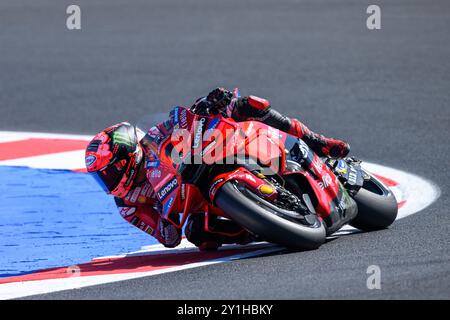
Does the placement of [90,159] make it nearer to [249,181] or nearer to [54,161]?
[249,181]

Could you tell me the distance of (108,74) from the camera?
1437cm

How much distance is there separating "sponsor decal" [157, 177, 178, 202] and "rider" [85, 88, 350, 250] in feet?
0.63

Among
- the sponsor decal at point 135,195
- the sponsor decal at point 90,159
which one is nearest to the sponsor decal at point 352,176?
the sponsor decal at point 135,195

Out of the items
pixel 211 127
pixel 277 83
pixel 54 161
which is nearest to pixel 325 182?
pixel 211 127

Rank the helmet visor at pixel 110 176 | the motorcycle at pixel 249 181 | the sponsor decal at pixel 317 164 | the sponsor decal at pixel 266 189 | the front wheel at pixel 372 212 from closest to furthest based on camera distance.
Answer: the motorcycle at pixel 249 181 < the sponsor decal at pixel 266 189 < the helmet visor at pixel 110 176 < the sponsor decal at pixel 317 164 < the front wheel at pixel 372 212

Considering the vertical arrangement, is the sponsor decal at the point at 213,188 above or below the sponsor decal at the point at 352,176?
above

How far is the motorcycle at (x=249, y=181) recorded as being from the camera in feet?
20.4

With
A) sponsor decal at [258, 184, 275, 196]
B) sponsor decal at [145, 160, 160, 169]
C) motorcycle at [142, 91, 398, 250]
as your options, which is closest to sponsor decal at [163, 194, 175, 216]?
motorcycle at [142, 91, 398, 250]

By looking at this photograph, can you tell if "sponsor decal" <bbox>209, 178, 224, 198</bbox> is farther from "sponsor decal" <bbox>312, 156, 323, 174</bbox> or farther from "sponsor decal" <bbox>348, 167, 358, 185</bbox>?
"sponsor decal" <bbox>348, 167, 358, 185</bbox>

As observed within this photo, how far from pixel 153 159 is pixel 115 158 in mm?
290

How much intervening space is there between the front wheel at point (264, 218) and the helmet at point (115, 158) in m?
0.87

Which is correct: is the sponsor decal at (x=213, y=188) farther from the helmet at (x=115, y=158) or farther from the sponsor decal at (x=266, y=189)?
the helmet at (x=115, y=158)
